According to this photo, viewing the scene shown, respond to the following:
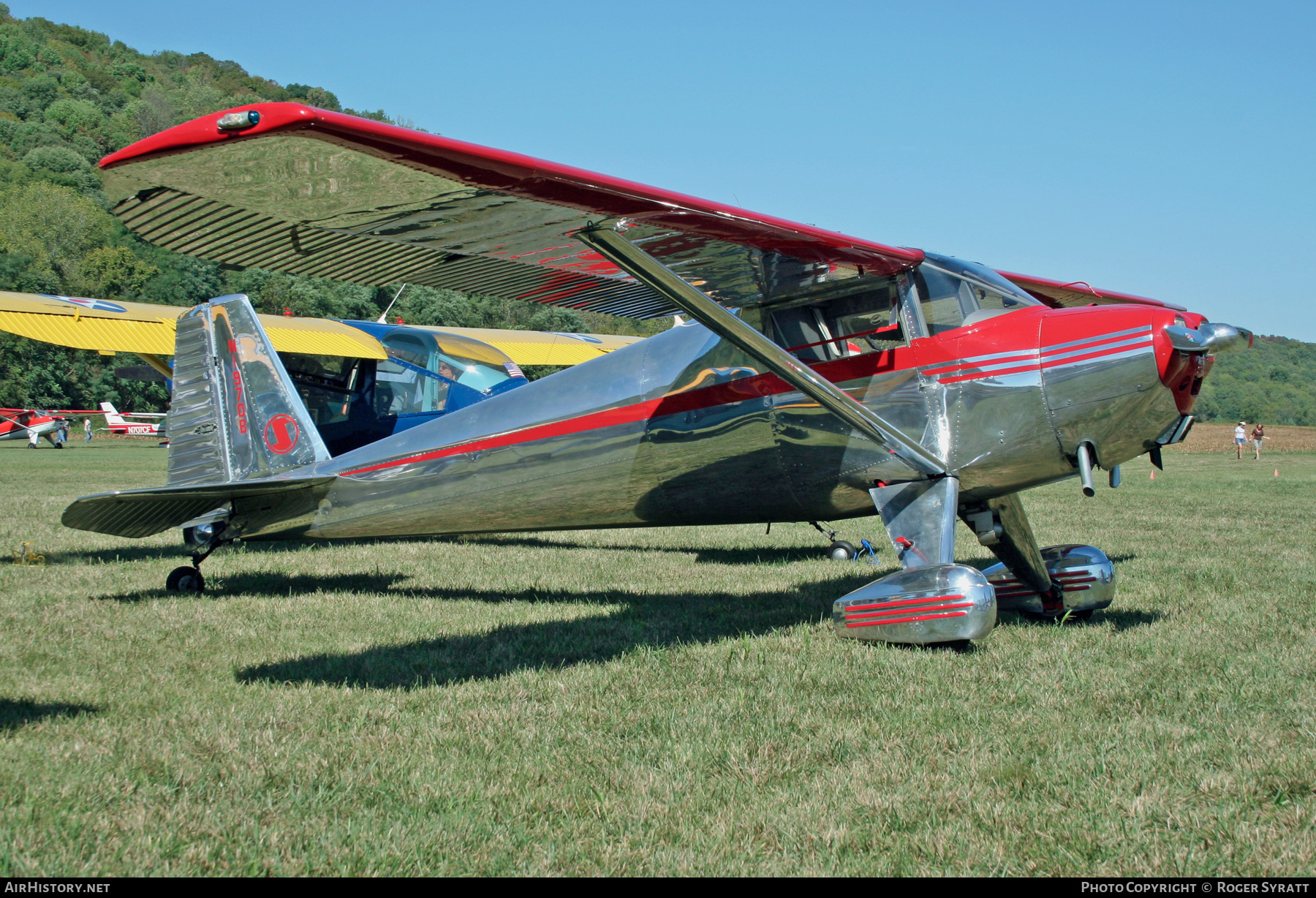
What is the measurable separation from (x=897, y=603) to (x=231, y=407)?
568 centimetres

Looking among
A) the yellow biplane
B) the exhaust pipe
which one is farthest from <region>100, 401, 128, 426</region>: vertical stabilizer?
the exhaust pipe

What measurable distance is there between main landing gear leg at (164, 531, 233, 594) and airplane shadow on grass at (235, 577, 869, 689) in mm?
1687

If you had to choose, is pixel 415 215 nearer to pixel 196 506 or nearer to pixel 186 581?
pixel 196 506

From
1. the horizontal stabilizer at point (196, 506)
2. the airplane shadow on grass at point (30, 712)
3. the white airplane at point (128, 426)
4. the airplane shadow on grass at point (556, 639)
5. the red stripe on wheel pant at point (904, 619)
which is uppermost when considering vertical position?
the horizontal stabilizer at point (196, 506)

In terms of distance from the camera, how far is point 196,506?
6723 mm

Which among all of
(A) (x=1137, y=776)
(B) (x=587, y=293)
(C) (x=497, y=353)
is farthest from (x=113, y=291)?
(A) (x=1137, y=776)

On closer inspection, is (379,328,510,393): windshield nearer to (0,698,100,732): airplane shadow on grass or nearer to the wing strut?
the wing strut

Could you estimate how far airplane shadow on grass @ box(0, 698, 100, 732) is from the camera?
396 centimetres

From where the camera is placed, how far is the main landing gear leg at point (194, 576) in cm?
742

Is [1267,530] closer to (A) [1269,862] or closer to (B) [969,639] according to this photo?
(B) [969,639]

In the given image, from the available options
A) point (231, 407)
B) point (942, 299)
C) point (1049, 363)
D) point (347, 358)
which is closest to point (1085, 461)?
point (1049, 363)

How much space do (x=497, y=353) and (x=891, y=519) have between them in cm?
1115

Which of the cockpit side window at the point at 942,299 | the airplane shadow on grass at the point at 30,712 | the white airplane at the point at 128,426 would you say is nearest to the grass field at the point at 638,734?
the airplane shadow on grass at the point at 30,712

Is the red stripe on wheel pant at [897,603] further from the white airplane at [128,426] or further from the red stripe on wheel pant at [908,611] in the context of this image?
the white airplane at [128,426]
